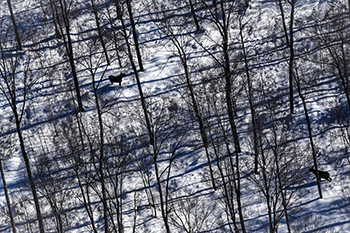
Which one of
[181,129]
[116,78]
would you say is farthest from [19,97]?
[181,129]

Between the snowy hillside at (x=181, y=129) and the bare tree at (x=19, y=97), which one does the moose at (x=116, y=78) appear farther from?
the bare tree at (x=19, y=97)

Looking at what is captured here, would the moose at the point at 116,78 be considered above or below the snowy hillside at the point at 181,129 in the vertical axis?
above

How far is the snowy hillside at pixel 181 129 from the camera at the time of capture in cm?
1667

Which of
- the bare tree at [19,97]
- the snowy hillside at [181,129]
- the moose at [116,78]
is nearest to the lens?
the bare tree at [19,97]

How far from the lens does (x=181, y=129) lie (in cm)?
2047

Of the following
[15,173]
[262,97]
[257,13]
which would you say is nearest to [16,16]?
[15,173]

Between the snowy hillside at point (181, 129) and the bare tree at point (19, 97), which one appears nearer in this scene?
the bare tree at point (19, 97)

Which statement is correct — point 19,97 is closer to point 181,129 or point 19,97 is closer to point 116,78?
point 116,78

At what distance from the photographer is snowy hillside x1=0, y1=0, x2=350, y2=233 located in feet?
54.7

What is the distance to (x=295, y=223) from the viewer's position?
16.8 metres

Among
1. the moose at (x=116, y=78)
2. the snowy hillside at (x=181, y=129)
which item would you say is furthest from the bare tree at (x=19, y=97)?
the moose at (x=116, y=78)

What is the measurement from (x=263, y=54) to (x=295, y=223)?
12.7 meters

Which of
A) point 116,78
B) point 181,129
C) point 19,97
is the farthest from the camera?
point 19,97

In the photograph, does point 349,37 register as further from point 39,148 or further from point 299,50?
point 39,148
